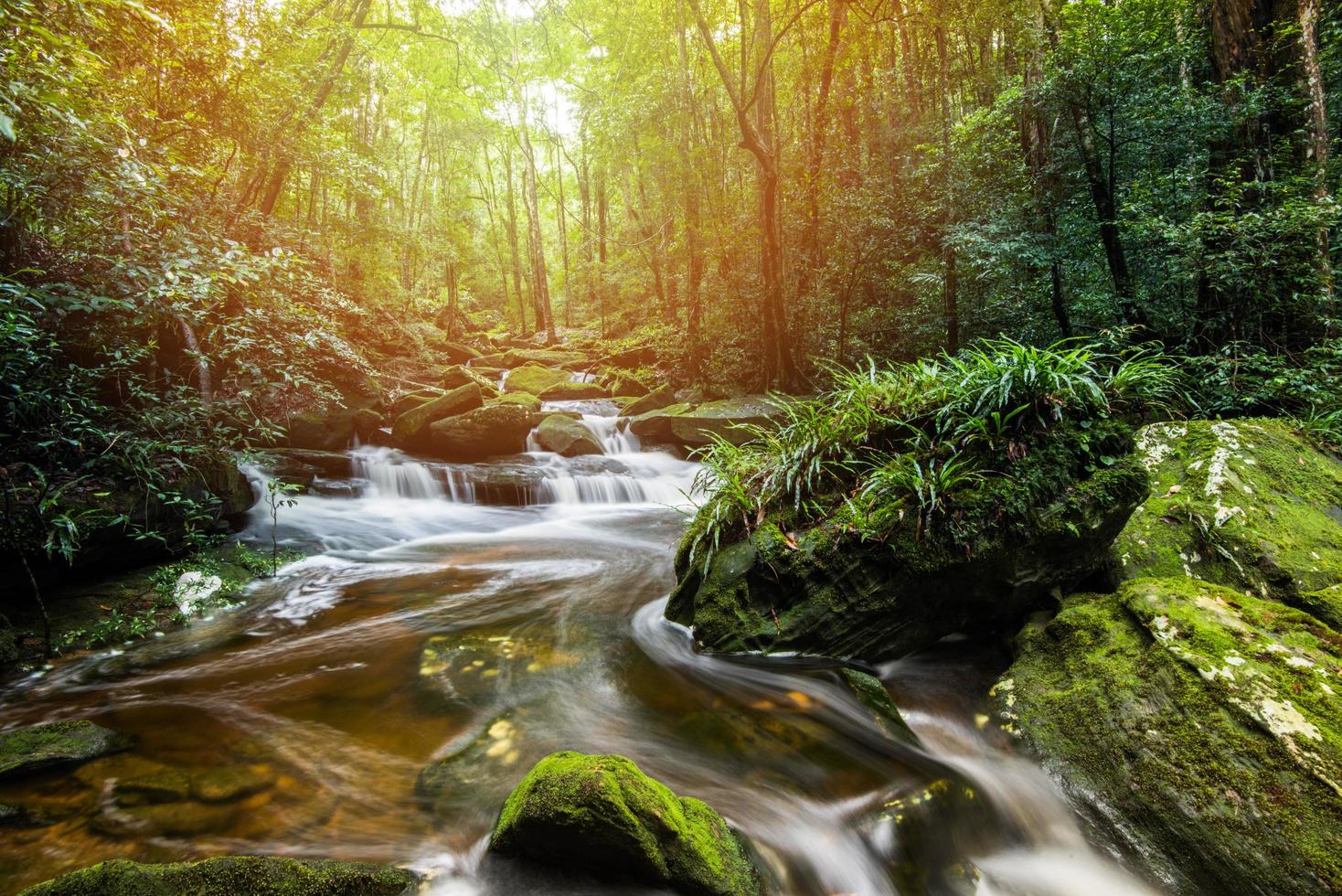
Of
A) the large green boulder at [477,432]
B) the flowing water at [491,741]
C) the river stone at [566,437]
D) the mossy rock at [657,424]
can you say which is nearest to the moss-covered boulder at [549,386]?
the mossy rock at [657,424]

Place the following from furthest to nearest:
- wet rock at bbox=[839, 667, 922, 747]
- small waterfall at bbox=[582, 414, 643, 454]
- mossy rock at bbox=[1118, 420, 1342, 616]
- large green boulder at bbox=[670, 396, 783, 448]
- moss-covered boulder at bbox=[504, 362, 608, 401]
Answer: moss-covered boulder at bbox=[504, 362, 608, 401] < small waterfall at bbox=[582, 414, 643, 454] < large green boulder at bbox=[670, 396, 783, 448] < mossy rock at bbox=[1118, 420, 1342, 616] < wet rock at bbox=[839, 667, 922, 747]

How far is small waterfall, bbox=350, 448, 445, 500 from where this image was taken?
9.45 meters

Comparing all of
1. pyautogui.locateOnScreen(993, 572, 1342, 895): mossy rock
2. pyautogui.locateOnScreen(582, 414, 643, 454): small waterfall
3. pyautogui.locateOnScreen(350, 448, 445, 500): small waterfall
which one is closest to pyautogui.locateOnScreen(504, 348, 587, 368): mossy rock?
pyautogui.locateOnScreen(582, 414, 643, 454): small waterfall

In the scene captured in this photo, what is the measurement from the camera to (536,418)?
1205cm

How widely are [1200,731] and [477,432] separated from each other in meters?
10.8

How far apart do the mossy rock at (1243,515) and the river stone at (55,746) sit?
6.54 m

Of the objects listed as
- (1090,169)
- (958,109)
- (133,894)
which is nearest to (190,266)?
(133,894)

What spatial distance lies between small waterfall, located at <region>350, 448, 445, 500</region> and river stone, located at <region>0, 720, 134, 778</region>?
6573 mm

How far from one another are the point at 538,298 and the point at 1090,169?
71.2 feet

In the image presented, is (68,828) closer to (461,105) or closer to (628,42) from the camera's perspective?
(628,42)

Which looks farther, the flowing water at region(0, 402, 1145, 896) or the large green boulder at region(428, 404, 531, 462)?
the large green boulder at region(428, 404, 531, 462)

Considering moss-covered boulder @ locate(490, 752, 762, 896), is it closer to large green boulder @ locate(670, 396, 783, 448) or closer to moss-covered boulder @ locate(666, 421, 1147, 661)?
moss-covered boulder @ locate(666, 421, 1147, 661)

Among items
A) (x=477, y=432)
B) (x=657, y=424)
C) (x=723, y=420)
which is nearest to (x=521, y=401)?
(x=477, y=432)

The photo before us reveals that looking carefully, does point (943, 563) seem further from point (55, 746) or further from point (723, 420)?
point (723, 420)
